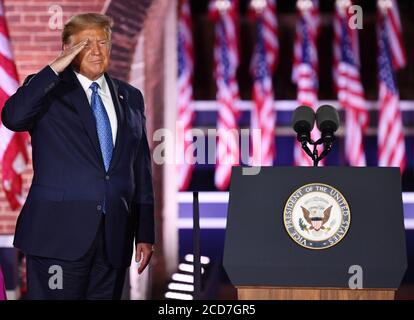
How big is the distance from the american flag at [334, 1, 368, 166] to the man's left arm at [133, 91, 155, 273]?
5.62 meters

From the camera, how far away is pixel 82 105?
336 centimetres

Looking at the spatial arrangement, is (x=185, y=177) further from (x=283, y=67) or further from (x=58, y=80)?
(x=58, y=80)

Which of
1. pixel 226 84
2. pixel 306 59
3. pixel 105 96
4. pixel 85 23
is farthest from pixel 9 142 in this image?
pixel 306 59

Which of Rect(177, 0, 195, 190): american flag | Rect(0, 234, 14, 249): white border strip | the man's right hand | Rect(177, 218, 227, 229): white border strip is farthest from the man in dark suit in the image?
Rect(177, 218, 227, 229): white border strip

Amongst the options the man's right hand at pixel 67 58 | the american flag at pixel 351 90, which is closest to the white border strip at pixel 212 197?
the american flag at pixel 351 90

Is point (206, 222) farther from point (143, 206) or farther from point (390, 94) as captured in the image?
point (143, 206)

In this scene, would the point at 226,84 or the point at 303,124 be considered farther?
the point at 226,84

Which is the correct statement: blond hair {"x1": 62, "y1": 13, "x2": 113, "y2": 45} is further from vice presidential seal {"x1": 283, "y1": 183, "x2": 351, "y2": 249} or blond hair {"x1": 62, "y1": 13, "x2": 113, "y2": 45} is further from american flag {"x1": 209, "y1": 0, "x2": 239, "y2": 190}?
american flag {"x1": 209, "y1": 0, "x2": 239, "y2": 190}

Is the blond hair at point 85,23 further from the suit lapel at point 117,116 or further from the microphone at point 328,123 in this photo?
the microphone at point 328,123

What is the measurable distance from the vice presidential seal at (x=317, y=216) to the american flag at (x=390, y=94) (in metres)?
5.89

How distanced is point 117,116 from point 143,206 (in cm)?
40

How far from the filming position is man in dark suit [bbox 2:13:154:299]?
3.30m

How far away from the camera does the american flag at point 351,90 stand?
8883 mm
